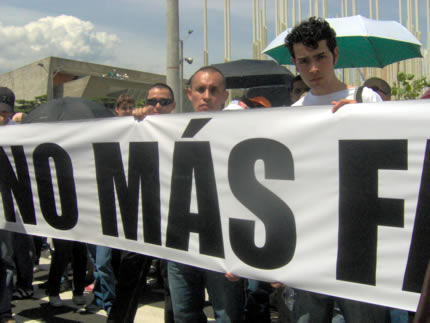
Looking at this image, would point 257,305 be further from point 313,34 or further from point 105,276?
point 313,34

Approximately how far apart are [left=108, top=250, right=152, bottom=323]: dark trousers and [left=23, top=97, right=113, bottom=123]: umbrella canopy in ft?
4.31

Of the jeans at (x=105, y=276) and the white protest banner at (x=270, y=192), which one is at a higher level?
the white protest banner at (x=270, y=192)

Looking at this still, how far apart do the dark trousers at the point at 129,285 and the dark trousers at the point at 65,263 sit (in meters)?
1.20

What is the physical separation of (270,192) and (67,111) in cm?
225

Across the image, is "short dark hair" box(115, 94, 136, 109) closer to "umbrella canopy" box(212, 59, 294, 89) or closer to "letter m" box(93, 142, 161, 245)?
"letter m" box(93, 142, 161, 245)

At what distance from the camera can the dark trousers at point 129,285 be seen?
124 inches

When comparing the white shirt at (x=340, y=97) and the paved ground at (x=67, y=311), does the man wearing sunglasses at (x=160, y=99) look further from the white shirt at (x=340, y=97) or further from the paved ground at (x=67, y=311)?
the paved ground at (x=67, y=311)

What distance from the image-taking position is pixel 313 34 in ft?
7.11

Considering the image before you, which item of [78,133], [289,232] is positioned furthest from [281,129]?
[78,133]

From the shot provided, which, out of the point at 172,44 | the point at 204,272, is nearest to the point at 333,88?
the point at 204,272

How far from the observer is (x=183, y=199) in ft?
8.63

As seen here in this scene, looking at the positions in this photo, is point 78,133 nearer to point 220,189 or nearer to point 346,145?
point 220,189

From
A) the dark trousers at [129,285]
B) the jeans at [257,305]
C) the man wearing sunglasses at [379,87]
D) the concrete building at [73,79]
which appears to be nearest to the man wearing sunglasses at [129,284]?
the dark trousers at [129,285]

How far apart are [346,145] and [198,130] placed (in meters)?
0.82
